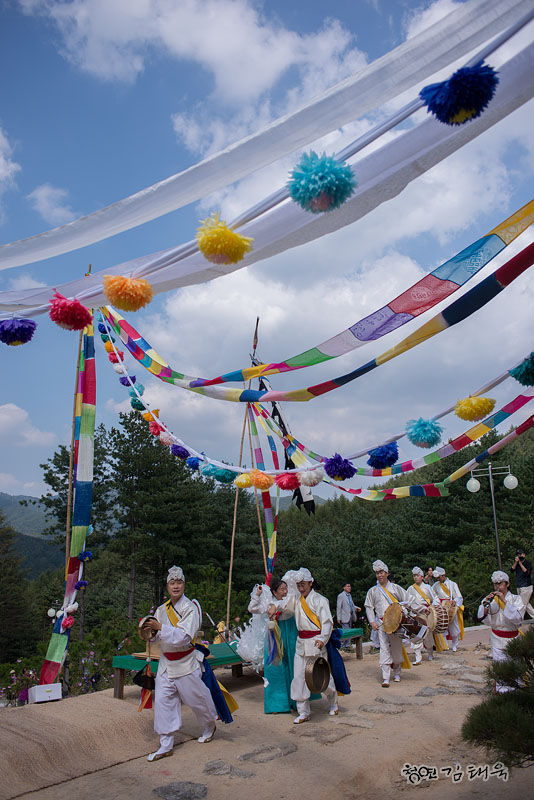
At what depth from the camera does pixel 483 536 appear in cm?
2377

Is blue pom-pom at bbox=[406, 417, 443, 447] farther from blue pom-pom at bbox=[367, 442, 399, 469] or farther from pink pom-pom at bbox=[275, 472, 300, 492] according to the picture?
pink pom-pom at bbox=[275, 472, 300, 492]

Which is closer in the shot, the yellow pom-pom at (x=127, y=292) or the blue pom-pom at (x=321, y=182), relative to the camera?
the blue pom-pom at (x=321, y=182)

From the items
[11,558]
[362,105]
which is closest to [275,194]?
[362,105]

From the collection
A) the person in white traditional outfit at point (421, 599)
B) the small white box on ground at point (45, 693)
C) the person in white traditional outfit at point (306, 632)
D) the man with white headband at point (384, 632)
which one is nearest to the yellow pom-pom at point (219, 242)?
the person in white traditional outfit at point (306, 632)

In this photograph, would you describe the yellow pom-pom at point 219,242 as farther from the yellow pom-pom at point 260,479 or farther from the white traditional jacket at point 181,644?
the yellow pom-pom at point 260,479

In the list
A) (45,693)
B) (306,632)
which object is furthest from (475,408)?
(45,693)

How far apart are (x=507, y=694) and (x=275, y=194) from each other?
2.78 m

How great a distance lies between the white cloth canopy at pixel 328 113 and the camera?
7.54 feet

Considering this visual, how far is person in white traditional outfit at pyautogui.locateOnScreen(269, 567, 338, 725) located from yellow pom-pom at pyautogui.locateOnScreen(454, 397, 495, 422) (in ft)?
7.79

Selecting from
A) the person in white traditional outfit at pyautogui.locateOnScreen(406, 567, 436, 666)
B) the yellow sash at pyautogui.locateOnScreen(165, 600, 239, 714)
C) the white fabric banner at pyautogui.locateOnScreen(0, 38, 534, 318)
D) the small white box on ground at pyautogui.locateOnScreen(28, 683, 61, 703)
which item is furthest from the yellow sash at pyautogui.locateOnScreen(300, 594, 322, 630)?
the white fabric banner at pyautogui.locateOnScreen(0, 38, 534, 318)

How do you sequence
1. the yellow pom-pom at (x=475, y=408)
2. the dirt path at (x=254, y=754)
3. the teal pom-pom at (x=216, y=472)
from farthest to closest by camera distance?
1. the teal pom-pom at (x=216, y=472)
2. the yellow pom-pom at (x=475, y=408)
3. the dirt path at (x=254, y=754)

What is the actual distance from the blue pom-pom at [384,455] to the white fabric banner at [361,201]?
9.60 ft

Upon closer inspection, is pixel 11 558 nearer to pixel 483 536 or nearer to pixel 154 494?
pixel 154 494

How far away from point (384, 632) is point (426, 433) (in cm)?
357
